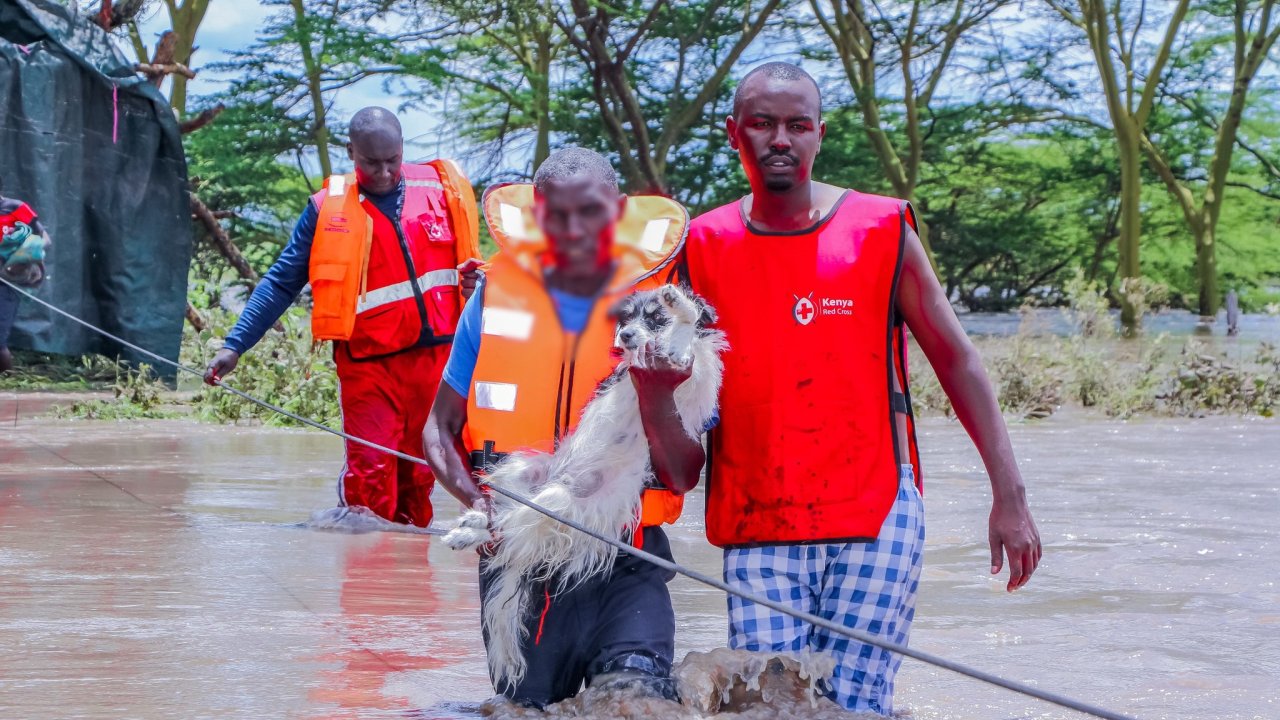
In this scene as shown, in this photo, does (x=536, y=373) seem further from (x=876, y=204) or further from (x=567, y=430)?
(x=876, y=204)

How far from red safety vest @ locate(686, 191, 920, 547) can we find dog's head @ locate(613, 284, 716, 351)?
0.44m

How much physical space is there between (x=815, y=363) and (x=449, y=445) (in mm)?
824

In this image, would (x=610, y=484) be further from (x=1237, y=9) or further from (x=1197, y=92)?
(x=1197, y=92)

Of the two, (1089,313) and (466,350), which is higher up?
(1089,313)

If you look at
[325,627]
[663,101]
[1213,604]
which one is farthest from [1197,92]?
[325,627]

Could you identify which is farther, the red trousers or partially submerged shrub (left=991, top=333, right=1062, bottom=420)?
partially submerged shrub (left=991, top=333, right=1062, bottom=420)

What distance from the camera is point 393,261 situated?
6449 millimetres

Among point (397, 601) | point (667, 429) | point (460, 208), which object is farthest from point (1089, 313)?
point (667, 429)

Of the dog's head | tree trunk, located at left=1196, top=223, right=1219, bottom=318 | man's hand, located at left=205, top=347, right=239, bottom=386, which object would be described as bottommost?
man's hand, located at left=205, top=347, right=239, bottom=386

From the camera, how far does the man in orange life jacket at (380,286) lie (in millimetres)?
6320

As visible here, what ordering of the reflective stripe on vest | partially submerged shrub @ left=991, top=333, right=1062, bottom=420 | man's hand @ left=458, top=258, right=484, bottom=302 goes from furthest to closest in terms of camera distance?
1. partially submerged shrub @ left=991, top=333, right=1062, bottom=420
2. the reflective stripe on vest
3. man's hand @ left=458, top=258, right=484, bottom=302

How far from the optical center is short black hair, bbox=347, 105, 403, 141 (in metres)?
6.24

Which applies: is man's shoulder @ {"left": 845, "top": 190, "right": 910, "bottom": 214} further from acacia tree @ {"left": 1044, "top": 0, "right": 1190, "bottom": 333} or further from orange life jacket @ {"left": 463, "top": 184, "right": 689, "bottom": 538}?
acacia tree @ {"left": 1044, "top": 0, "right": 1190, "bottom": 333}

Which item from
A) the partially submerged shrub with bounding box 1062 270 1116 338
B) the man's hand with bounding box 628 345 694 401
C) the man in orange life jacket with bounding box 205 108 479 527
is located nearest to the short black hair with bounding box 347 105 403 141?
the man in orange life jacket with bounding box 205 108 479 527
